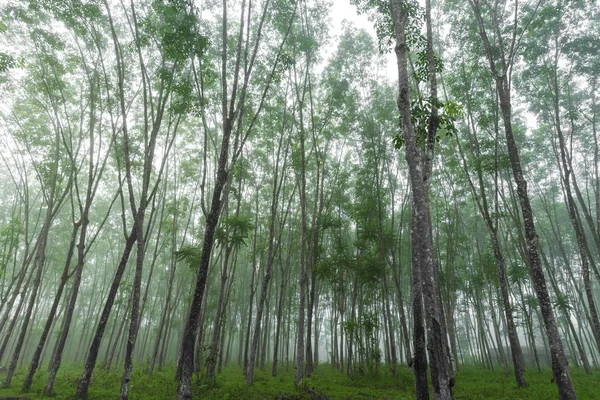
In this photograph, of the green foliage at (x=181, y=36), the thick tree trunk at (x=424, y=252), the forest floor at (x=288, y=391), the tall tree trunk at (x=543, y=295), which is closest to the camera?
the thick tree trunk at (x=424, y=252)

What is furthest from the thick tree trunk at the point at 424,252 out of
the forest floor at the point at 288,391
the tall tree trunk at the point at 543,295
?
the forest floor at the point at 288,391

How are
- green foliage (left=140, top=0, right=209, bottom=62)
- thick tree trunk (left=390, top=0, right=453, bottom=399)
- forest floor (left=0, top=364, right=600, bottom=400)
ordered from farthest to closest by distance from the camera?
forest floor (left=0, top=364, right=600, bottom=400)
green foliage (left=140, top=0, right=209, bottom=62)
thick tree trunk (left=390, top=0, right=453, bottom=399)

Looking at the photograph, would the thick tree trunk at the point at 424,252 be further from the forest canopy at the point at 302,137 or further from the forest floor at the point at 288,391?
the forest floor at the point at 288,391

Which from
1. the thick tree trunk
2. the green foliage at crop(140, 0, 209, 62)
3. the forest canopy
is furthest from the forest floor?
the green foliage at crop(140, 0, 209, 62)

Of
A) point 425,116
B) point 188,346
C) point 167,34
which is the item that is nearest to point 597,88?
point 425,116

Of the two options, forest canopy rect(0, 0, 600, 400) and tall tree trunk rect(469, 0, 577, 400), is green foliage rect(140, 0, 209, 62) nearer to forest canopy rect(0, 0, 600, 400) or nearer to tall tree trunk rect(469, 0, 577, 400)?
forest canopy rect(0, 0, 600, 400)

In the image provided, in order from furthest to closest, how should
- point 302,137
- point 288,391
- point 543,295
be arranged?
point 302,137 → point 288,391 → point 543,295

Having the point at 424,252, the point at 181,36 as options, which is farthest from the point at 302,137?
the point at 424,252

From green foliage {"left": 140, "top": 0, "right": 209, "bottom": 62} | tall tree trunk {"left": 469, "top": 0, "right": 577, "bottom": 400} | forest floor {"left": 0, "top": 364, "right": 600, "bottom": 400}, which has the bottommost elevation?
forest floor {"left": 0, "top": 364, "right": 600, "bottom": 400}

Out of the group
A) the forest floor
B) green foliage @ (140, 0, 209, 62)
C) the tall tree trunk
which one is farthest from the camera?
the forest floor

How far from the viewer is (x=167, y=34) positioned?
28.2 ft

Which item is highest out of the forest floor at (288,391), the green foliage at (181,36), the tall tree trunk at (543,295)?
the green foliage at (181,36)

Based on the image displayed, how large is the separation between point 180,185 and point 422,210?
54.7ft

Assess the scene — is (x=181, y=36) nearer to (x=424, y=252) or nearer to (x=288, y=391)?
(x=424, y=252)
